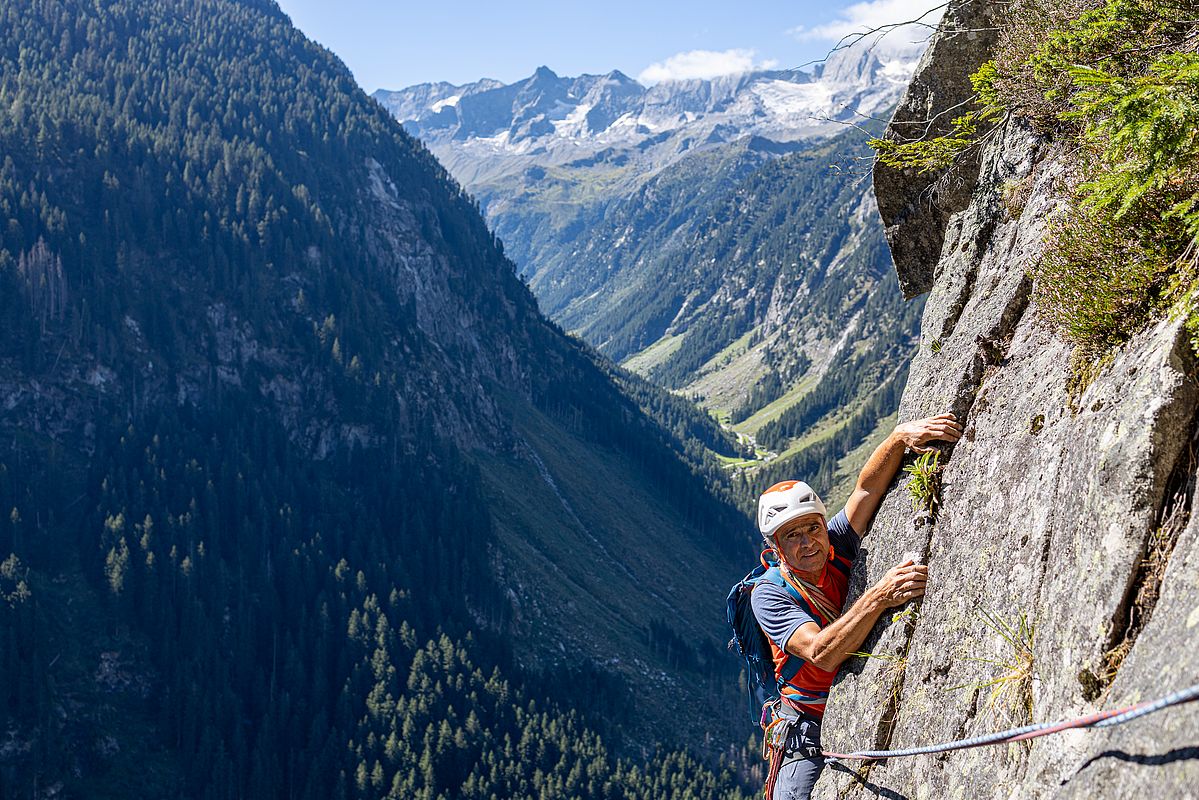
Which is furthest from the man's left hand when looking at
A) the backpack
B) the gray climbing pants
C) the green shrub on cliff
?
the gray climbing pants

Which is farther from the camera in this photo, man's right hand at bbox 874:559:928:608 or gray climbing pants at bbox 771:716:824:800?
gray climbing pants at bbox 771:716:824:800

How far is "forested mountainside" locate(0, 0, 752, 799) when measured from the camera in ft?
395

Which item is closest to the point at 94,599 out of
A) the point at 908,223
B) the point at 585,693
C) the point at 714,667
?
the point at 585,693

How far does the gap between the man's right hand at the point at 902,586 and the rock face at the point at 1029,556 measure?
0.60 feet

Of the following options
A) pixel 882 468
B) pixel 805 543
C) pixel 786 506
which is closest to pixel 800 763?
pixel 805 543

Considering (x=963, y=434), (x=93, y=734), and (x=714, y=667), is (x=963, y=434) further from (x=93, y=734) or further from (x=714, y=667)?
(x=714, y=667)

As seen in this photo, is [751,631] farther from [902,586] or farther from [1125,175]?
[1125,175]

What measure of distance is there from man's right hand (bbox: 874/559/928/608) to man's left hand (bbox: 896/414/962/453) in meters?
1.67

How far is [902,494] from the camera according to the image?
421 inches

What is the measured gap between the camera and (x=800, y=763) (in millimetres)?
11164

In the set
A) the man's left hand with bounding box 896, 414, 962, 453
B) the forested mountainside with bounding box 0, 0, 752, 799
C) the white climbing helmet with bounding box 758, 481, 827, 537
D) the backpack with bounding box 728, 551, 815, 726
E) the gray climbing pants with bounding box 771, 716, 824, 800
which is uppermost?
the man's left hand with bounding box 896, 414, 962, 453

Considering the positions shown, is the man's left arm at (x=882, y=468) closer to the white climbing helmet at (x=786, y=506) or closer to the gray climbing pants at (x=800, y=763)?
the white climbing helmet at (x=786, y=506)

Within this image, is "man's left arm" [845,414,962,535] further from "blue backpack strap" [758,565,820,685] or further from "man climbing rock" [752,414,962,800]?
"blue backpack strap" [758,565,820,685]

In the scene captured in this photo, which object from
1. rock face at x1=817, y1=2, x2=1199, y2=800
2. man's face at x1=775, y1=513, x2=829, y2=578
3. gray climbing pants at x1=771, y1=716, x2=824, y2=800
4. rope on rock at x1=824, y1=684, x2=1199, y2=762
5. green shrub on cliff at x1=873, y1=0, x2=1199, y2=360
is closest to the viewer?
rope on rock at x1=824, y1=684, x2=1199, y2=762
